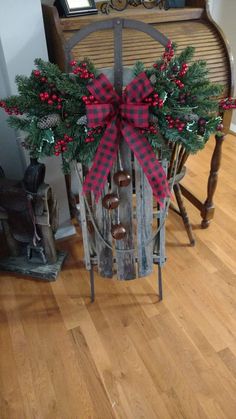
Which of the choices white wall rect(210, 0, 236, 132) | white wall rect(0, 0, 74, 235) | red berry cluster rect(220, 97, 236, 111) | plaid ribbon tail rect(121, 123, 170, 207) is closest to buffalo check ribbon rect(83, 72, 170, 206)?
plaid ribbon tail rect(121, 123, 170, 207)

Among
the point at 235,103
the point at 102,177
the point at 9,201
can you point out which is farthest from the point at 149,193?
the point at 9,201

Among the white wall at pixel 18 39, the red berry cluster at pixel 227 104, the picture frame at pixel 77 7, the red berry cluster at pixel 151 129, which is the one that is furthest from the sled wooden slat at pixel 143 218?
the picture frame at pixel 77 7

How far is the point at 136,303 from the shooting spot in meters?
1.47

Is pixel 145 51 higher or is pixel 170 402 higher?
pixel 145 51

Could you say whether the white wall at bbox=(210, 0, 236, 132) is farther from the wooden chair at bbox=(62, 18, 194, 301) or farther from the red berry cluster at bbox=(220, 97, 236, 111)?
the red berry cluster at bbox=(220, 97, 236, 111)

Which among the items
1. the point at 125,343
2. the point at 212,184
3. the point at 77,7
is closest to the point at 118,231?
the point at 125,343

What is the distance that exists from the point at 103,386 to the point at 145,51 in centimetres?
137

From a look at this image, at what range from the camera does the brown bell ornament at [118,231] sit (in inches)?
45.4

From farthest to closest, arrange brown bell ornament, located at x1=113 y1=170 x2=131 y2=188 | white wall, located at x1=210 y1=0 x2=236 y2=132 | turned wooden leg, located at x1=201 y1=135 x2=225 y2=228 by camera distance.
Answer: white wall, located at x1=210 y1=0 x2=236 y2=132
turned wooden leg, located at x1=201 y1=135 x2=225 y2=228
brown bell ornament, located at x1=113 y1=170 x2=131 y2=188

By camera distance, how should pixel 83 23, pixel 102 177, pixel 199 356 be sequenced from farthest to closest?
1. pixel 83 23
2. pixel 199 356
3. pixel 102 177

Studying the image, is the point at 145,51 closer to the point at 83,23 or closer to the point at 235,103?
the point at 83,23

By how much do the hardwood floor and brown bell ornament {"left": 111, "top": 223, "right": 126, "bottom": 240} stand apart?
1.48ft

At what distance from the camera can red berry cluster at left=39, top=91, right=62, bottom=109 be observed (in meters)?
0.96

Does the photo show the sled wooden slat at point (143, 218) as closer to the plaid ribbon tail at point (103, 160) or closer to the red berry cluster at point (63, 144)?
the plaid ribbon tail at point (103, 160)
